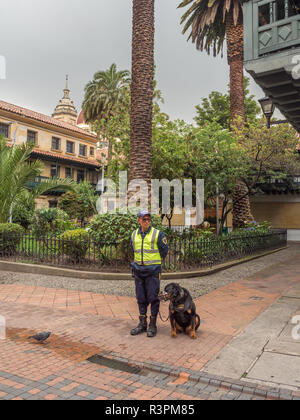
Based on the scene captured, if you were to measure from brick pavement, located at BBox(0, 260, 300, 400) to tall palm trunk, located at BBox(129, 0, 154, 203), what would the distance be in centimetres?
457

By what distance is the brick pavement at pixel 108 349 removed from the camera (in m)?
3.39

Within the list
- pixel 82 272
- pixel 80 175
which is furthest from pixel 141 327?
pixel 80 175

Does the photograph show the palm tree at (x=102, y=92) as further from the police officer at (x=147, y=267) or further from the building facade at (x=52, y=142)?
the police officer at (x=147, y=267)

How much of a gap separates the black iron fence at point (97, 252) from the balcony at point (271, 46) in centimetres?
467

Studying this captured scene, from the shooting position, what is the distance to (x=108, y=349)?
4441mm

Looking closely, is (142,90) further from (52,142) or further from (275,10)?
(52,142)

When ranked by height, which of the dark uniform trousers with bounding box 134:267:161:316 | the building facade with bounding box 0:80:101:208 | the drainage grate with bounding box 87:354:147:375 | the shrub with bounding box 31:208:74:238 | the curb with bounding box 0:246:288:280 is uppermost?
the building facade with bounding box 0:80:101:208

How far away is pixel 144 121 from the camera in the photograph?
34.6 ft

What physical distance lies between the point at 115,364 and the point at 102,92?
32.6 m

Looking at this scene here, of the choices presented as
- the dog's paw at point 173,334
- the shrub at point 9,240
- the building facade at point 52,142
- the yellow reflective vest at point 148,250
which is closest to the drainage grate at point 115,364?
the dog's paw at point 173,334

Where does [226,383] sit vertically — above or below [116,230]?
below

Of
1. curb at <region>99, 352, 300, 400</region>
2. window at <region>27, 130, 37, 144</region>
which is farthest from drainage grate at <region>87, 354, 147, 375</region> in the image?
window at <region>27, 130, 37, 144</region>

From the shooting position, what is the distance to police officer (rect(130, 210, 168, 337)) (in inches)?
195

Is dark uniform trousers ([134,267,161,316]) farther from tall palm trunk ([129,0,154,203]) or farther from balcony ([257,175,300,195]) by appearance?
balcony ([257,175,300,195])
